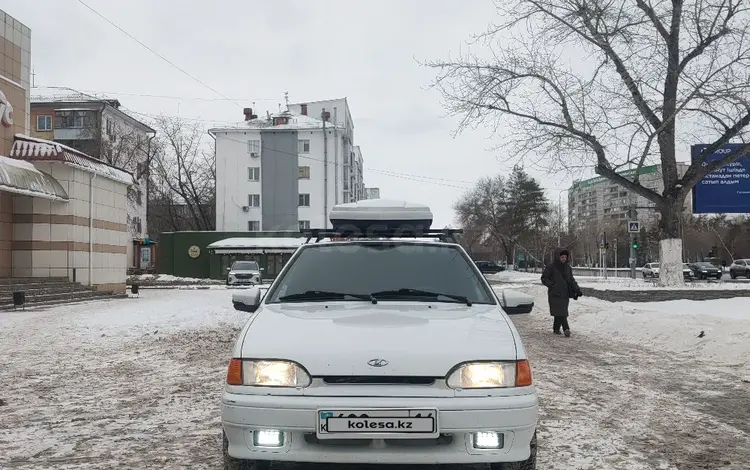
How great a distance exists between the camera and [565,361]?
30.3 feet

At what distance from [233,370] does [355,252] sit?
66.5 inches

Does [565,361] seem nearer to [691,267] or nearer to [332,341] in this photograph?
[332,341]

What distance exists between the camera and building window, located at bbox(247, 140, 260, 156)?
57.5 m

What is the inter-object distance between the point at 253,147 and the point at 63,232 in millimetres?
37179

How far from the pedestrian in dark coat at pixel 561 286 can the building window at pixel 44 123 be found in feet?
193

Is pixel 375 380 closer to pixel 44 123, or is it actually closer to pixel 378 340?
pixel 378 340

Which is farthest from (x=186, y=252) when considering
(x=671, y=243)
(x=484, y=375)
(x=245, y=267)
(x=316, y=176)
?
(x=484, y=375)

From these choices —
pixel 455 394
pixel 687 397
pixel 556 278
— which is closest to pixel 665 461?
pixel 455 394

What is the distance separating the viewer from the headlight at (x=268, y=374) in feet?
11.1

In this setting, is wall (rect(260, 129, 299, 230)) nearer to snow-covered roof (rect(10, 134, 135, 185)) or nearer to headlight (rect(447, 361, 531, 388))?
snow-covered roof (rect(10, 134, 135, 185))

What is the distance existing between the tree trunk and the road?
11.8 meters

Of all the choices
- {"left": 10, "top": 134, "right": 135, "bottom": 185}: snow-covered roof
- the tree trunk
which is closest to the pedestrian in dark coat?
the tree trunk

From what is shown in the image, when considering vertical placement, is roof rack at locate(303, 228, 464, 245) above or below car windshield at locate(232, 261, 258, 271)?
above

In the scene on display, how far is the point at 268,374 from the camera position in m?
3.43
